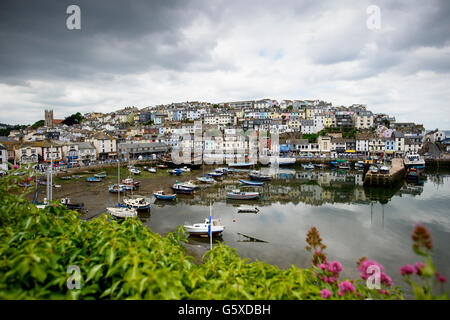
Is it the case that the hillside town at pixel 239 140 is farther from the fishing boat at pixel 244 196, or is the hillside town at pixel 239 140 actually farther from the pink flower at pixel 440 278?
the pink flower at pixel 440 278

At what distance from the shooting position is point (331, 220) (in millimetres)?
18188

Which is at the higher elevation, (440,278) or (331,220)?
(440,278)

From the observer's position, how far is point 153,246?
10.2 feet

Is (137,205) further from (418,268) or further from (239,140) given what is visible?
(239,140)

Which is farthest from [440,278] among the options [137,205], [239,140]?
[239,140]

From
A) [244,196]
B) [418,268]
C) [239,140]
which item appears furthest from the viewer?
[239,140]

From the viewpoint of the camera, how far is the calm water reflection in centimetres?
1290

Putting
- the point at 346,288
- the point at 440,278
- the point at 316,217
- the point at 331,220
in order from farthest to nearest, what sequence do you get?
the point at 316,217, the point at 331,220, the point at 346,288, the point at 440,278

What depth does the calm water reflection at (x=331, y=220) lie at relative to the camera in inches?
Answer: 508

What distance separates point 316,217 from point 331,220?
3.80 feet

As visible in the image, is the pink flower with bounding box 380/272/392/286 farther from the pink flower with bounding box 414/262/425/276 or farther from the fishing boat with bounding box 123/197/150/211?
the fishing boat with bounding box 123/197/150/211
